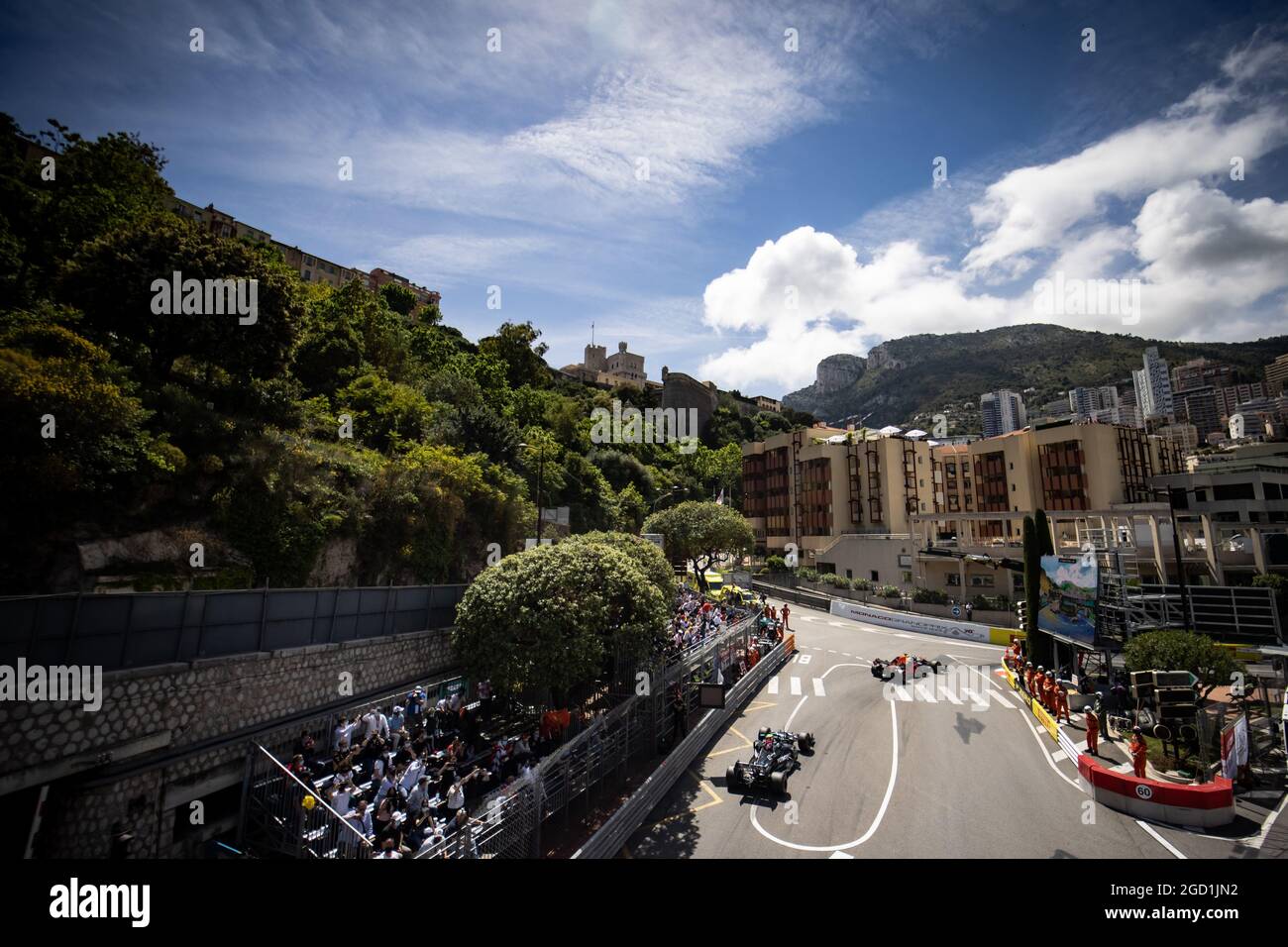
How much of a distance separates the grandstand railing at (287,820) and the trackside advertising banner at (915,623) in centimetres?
3752

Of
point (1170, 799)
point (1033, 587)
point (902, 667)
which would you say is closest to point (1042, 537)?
Result: point (1033, 587)

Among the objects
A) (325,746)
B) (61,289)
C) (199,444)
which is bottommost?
(325,746)

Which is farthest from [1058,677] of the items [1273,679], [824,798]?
[824,798]

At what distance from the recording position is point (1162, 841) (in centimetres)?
1282

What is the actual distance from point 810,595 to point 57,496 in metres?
46.5

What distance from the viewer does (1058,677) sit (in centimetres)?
2433

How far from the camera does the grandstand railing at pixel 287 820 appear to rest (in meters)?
11.1

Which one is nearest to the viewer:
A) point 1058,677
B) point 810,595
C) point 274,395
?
point 274,395

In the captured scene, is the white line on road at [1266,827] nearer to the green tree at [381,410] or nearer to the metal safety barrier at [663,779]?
the metal safety barrier at [663,779]

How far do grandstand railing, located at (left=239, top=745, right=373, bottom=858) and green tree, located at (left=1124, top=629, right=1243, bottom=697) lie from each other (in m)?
22.2

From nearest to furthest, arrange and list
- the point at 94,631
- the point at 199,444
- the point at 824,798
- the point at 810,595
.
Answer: the point at 94,631 < the point at 824,798 < the point at 199,444 < the point at 810,595

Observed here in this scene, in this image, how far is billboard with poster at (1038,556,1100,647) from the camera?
22.0m

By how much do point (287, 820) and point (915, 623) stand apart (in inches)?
1496
